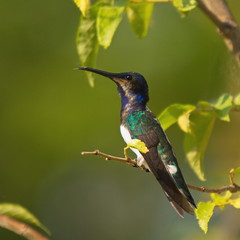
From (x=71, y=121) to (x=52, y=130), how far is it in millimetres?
428

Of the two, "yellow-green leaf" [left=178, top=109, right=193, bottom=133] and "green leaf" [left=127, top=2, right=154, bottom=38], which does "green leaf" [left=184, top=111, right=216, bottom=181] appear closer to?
"yellow-green leaf" [left=178, top=109, right=193, bottom=133]

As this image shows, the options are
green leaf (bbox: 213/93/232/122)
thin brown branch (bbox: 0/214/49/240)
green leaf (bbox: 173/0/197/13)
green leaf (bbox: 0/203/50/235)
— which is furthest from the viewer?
green leaf (bbox: 213/93/232/122)

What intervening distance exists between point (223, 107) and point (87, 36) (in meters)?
0.92

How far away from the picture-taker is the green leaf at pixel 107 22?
10.6 ft

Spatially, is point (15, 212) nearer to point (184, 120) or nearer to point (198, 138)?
point (184, 120)

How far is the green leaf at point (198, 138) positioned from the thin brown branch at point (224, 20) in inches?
21.0

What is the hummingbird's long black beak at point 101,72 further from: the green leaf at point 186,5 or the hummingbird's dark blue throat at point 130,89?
the green leaf at point 186,5

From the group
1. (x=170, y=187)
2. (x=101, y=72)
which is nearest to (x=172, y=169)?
(x=170, y=187)

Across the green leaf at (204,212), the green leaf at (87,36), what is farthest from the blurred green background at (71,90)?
the green leaf at (204,212)

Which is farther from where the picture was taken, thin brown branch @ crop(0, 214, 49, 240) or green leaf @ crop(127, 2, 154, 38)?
green leaf @ crop(127, 2, 154, 38)

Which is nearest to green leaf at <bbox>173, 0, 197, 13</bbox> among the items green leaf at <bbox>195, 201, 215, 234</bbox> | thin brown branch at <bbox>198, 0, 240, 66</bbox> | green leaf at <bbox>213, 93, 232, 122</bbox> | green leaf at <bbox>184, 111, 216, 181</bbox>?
thin brown branch at <bbox>198, 0, 240, 66</bbox>

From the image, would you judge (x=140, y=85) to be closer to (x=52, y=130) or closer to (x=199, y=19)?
(x=199, y=19)

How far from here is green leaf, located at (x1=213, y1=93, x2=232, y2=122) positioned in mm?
3225

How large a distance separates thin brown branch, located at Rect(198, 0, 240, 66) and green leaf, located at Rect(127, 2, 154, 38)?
609 mm
